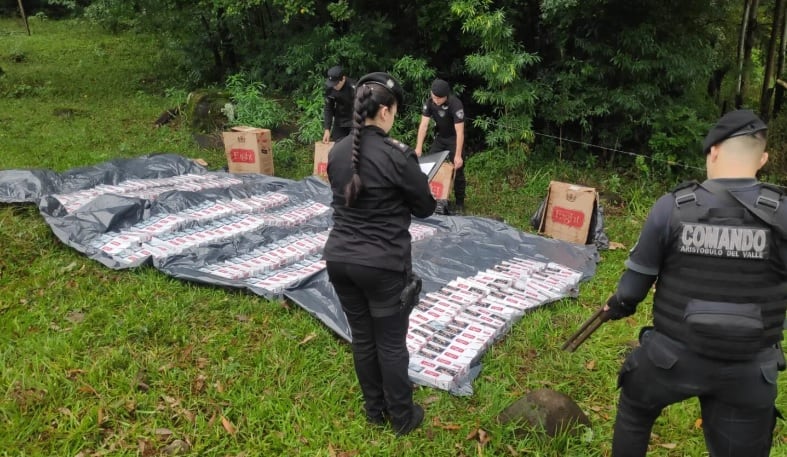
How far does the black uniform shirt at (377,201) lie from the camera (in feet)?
8.50

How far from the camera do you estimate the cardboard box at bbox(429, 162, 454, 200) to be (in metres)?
6.53

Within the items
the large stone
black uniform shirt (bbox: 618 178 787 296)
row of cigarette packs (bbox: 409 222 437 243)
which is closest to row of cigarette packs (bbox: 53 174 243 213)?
row of cigarette packs (bbox: 409 222 437 243)

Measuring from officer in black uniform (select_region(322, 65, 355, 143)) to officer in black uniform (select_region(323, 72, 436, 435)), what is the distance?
413cm

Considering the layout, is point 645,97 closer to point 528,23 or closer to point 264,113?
point 528,23

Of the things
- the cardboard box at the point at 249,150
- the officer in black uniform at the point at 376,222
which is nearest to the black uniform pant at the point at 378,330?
the officer in black uniform at the point at 376,222

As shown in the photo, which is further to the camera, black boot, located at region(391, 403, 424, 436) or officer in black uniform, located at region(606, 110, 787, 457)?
black boot, located at region(391, 403, 424, 436)

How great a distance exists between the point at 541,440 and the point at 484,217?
374 centimetres

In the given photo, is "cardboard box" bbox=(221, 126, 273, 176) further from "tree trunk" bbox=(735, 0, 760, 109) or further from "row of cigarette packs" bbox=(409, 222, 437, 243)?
"tree trunk" bbox=(735, 0, 760, 109)

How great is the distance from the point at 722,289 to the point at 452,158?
4.76m

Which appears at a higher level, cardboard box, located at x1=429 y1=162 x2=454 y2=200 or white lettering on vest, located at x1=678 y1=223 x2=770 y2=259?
white lettering on vest, located at x1=678 y1=223 x2=770 y2=259

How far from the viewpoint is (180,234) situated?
5.52m

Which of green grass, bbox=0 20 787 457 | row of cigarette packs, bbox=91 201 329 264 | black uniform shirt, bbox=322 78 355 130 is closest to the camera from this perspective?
green grass, bbox=0 20 787 457

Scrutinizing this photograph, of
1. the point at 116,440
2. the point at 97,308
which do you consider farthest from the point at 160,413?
the point at 97,308

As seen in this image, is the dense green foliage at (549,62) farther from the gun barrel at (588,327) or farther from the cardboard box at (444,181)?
the gun barrel at (588,327)
